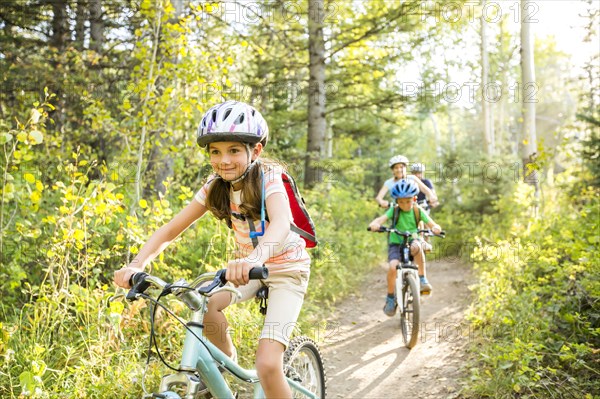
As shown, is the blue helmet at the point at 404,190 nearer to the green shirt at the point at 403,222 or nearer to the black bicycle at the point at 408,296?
the green shirt at the point at 403,222

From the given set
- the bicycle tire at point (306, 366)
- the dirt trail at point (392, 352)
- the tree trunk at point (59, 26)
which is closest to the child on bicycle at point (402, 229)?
the dirt trail at point (392, 352)

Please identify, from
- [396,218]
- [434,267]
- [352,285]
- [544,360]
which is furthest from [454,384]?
[434,267]

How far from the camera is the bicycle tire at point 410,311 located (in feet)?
21.8

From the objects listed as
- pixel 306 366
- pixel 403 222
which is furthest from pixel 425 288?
pixel 306 366

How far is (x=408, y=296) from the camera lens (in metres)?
7.05

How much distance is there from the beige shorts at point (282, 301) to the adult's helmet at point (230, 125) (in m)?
0.94

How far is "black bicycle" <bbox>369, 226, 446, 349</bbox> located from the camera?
6664 mm

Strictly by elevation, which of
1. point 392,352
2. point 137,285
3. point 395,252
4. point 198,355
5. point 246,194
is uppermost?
point 246,194

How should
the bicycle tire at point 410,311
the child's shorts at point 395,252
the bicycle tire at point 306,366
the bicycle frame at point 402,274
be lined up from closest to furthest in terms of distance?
1. the bicycle tire at point 306,366
2. the bicycle tire at point 410,311
3. the bicycle frame at point 402,274
4. the child's shorts at point 395,252

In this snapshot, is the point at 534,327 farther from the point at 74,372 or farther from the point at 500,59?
the point at 500,59

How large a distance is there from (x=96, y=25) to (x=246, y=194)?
10.1 m

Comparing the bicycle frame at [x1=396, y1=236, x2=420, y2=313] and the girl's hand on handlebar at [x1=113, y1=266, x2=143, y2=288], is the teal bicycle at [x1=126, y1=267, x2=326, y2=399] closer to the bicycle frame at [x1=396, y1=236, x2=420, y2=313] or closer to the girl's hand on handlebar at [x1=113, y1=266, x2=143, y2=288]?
the girl's hand on handlebar at [x1=113, y1=266, x2=143, y2=288]

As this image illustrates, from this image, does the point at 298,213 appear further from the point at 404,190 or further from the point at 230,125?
the point at 404,190

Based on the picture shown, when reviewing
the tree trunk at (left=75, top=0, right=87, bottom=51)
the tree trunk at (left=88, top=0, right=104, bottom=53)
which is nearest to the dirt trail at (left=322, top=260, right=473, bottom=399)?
the tree trunk at (left=88, top=0, right=104, bottom=53)
